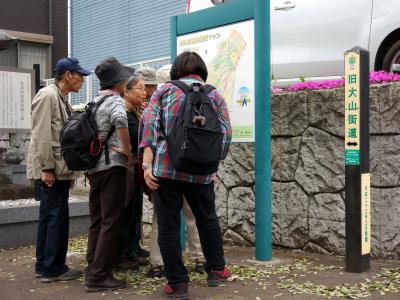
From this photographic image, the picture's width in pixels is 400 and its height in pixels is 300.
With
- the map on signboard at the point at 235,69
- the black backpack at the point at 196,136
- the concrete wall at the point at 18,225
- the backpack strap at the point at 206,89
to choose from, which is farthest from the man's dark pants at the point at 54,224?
the concrete wall at the point at 18,225

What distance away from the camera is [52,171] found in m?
4.17

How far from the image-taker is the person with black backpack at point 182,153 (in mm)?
3414

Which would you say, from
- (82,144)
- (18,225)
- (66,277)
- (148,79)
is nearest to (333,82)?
(148,79)

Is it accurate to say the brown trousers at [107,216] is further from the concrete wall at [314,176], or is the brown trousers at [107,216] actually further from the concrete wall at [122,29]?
the concrete wall at [122,29]

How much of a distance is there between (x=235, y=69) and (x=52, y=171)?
1803 millimetres

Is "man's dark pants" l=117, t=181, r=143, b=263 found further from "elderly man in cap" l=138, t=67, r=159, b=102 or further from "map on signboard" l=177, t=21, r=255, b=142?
"map on signboard" l=177, t=21, r=255, b=142

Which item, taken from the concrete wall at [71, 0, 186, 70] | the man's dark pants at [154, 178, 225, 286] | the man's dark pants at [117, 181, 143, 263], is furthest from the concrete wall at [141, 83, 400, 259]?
the concrete wall at [71, 0, 186, 70]

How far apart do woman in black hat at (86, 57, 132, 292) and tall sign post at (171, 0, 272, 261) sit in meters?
1.14

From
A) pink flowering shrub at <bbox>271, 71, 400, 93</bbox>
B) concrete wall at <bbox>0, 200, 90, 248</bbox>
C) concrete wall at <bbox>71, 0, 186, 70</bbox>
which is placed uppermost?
concrete wall at <bbox>71, 0, 186, 70</bbox>

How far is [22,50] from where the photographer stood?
15977mm

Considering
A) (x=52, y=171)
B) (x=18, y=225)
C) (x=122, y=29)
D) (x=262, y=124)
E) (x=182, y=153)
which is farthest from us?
(x=122, y=29)

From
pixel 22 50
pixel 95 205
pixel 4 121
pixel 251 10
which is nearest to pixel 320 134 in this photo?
pixel 251 10

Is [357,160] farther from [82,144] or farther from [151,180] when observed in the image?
[82,144]

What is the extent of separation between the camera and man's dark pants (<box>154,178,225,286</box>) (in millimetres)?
3574
